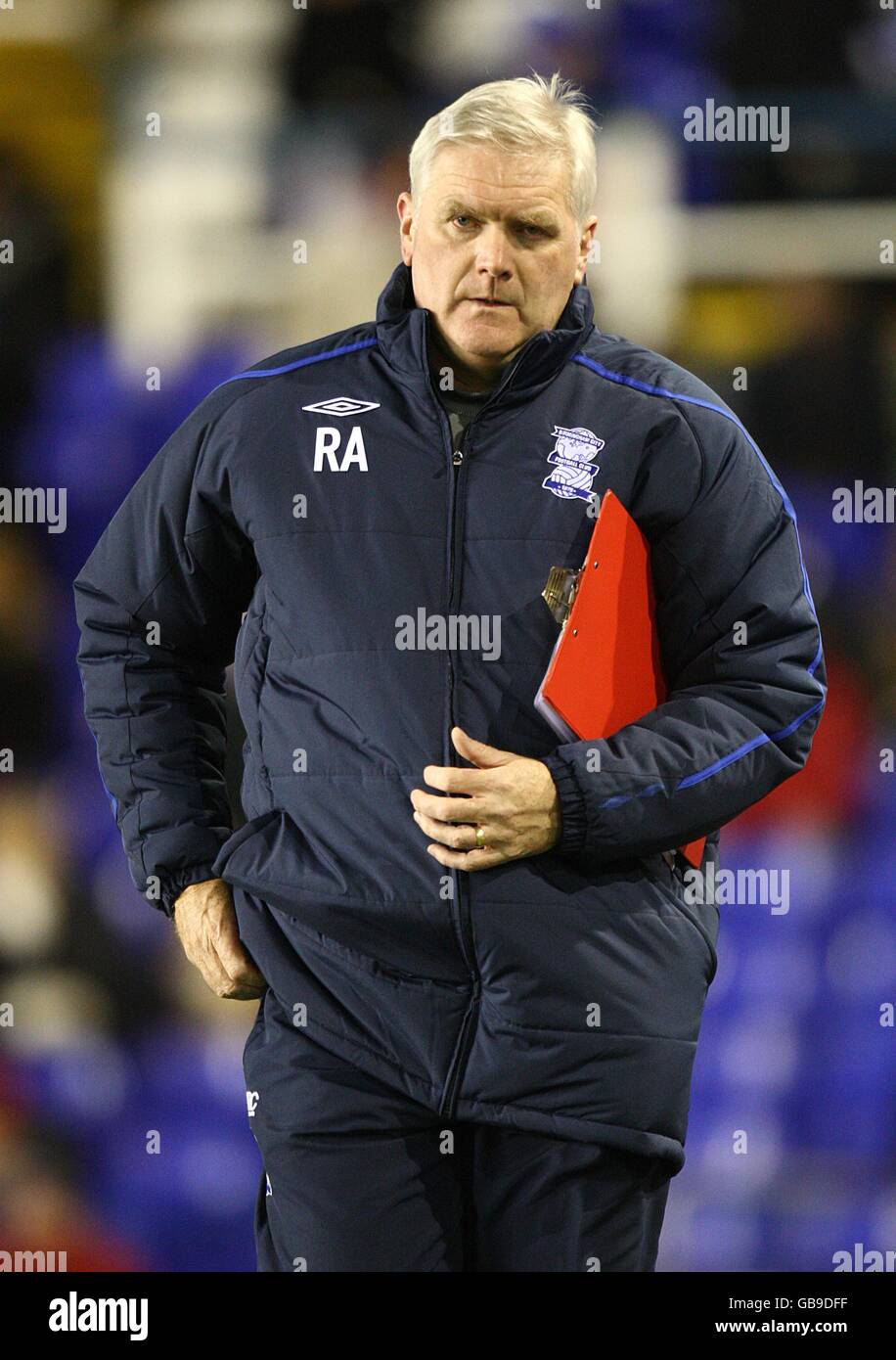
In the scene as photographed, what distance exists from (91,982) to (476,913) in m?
1.05

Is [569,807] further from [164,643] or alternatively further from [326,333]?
[326,333]

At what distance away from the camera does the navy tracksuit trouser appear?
4.38 ft

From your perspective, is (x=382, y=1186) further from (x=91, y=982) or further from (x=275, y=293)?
(x=275, y=293)

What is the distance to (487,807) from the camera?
50.7 inches

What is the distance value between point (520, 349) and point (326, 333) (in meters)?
0.83

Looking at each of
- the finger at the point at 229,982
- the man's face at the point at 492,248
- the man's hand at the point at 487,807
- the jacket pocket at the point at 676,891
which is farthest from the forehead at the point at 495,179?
the finger at the point at 229,982

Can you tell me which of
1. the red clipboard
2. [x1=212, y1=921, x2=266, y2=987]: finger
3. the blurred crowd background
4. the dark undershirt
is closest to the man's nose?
the dark undershirt

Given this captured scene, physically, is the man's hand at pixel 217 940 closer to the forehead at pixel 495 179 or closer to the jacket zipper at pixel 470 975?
the jacket zipper at pixel 470 975

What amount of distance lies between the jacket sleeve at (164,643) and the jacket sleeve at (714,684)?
381mm

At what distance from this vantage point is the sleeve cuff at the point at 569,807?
1310 mm

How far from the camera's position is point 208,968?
1.46 meters

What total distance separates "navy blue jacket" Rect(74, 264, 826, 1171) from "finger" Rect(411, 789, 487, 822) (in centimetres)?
4

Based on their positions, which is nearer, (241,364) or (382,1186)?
(382,1186)

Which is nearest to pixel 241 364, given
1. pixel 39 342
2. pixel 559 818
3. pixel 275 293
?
pixel 275 293
